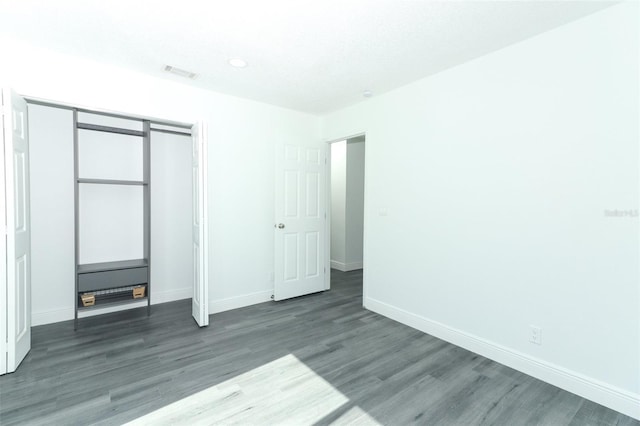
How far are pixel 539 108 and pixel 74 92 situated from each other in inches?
158

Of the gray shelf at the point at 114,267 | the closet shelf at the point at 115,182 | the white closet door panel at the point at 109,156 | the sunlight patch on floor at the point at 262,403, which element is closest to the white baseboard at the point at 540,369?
the sunlight patch on floor at the point at 262,403

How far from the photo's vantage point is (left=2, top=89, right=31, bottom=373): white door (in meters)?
2.34

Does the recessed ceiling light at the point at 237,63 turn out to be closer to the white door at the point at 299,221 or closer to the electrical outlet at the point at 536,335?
the white door at the point at 299,221

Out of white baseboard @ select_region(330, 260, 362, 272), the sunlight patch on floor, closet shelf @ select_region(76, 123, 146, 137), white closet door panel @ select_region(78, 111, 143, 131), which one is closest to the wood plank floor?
the sunlight patch on floor

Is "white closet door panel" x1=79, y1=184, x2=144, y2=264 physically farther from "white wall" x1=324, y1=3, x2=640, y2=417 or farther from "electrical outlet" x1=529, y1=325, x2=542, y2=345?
"electrical outlet" x1=529, y1=325, x2=542, y2=345

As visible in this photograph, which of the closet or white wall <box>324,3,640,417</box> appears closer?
white wall <box>324,3,640,417</box>

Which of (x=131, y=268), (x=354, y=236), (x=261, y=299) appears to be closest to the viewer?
(x=131, y=268)

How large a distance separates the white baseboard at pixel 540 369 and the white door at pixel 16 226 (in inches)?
137

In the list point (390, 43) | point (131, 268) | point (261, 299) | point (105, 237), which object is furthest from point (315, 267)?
point (390, 43)

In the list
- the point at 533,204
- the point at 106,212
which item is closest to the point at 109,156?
the point at 106,212

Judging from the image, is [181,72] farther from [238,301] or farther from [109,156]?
[238,301]

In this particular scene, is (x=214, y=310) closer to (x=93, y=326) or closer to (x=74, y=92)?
(x=93, y=326)

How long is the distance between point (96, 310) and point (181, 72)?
286 centimetres

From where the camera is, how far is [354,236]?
6.17 metres
